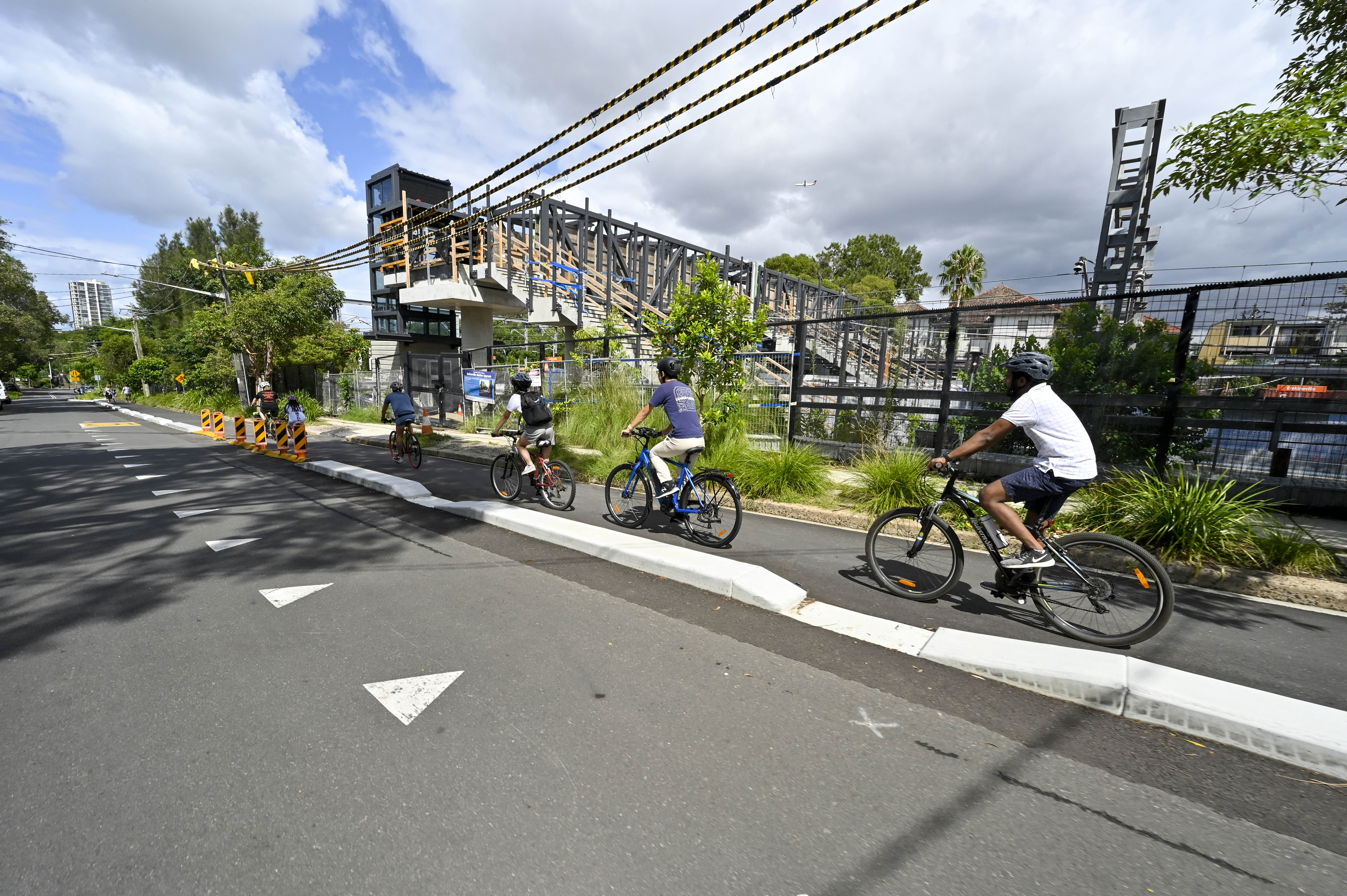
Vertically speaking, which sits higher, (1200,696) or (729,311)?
(729,311)

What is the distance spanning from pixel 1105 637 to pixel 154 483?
1240 centimetres

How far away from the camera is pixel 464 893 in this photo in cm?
177

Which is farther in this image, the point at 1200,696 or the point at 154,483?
the point at 154,483

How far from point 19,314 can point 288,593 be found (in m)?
48.1

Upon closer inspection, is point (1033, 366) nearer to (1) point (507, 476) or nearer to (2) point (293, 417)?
(1) point (507, 476)

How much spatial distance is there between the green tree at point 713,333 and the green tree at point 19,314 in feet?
150

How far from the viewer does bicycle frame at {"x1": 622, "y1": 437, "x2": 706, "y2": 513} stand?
579cm

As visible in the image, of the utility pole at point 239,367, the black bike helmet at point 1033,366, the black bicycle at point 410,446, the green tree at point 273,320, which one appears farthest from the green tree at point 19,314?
the black bike helmet at point 1033,366

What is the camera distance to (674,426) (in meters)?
5.89

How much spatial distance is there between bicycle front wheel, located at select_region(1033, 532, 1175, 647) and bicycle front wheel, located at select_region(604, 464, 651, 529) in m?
3.74

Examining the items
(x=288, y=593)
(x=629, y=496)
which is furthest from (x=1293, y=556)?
(x=288, y=593)

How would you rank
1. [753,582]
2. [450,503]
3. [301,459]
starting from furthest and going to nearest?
[301,459], [450,503], [753,582]

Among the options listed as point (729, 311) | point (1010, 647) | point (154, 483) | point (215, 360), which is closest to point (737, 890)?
point (1010, 647)

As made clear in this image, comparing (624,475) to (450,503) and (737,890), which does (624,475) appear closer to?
(450,503)
